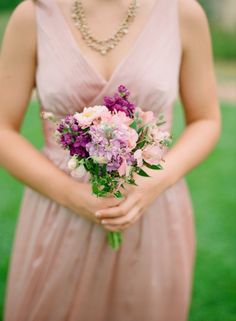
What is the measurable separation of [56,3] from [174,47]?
1.44 feet

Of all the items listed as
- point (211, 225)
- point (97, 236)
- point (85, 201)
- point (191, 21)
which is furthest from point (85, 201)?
point (211, 225)

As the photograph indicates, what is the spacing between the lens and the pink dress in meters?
1.92

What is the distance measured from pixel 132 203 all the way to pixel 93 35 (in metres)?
0.60

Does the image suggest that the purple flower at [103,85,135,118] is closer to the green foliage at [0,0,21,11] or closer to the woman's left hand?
the woman's left hand

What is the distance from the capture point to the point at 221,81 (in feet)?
28.8

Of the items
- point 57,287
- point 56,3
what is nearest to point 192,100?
point 56,3

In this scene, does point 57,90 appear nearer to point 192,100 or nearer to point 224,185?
point 192,100

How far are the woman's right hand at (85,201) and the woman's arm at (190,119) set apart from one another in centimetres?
4

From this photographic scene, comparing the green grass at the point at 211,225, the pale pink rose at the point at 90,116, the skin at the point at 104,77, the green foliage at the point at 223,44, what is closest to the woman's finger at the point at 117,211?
the skin at the point at 104,77

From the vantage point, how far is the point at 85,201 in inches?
73.6

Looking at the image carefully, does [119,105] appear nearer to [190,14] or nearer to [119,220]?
[119,220]

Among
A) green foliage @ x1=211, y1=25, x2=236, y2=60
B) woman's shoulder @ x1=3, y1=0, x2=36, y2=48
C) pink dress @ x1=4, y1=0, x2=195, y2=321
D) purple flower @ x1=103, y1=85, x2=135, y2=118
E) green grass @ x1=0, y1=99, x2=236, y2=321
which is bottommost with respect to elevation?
green foliage @ x1=211, y1=25, x2=236, y2=60

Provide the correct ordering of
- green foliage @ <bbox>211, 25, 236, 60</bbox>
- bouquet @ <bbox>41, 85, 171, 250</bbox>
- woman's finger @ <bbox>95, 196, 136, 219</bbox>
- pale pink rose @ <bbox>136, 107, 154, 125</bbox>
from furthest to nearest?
green foliage @ <bbox>211, 25, 236, 60</bbox>, woman's finger @ <bbox>95, 196, 136, 219</bbox>, pale pink rose @ <bbox>136, 107, 154, 125</bbox>, bouquet @ <bbox>41, 85, 171, 250</bbox>

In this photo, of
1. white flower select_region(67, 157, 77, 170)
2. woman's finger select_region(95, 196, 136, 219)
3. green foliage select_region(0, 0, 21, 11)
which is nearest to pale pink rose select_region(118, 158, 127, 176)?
white flower select_region(67, 157, 77, 170)
